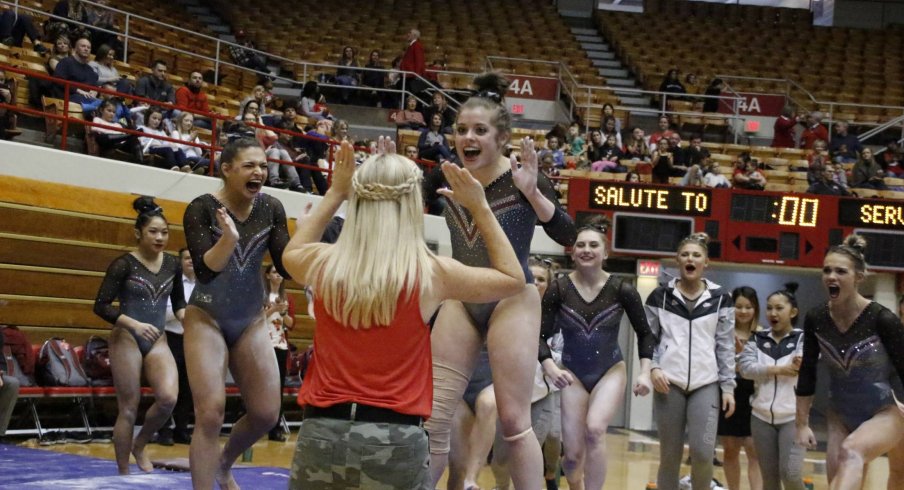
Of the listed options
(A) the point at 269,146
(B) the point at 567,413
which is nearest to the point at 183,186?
(A) the point at 269,146

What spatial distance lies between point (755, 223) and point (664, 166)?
2.81 metres

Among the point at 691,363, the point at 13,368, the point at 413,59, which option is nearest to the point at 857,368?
the point at 691,363

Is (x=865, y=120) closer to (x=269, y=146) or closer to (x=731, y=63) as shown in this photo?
(x=731, y=63)

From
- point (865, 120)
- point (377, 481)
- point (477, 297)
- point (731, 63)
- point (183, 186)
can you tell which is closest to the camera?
point (377, 481)

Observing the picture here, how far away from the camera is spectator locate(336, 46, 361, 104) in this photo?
1952 centimetres

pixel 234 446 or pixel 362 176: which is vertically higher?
pixel 362 176

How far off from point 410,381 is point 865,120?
67.6 feet

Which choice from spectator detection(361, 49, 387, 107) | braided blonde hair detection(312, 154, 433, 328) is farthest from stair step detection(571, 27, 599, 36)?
braided blonde hair detection(312, 154, 433, 328)

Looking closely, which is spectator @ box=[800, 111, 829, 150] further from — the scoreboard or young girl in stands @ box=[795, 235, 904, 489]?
young girl in stands @ box=[795, 235, 904, 489]

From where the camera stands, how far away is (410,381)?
3596 mm

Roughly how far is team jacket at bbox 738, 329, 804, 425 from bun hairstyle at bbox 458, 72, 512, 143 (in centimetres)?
320

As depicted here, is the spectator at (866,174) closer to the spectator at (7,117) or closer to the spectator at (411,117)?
the spectator at (411,117)

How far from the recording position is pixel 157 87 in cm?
1447

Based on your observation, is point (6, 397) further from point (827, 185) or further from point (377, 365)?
point (827, 185)
